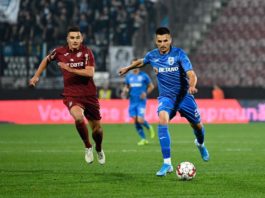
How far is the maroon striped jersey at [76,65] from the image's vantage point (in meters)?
12.1

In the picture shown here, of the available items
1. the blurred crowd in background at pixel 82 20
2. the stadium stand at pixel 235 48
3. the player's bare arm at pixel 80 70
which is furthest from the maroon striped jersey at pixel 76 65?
the stadium stand at pixel 235 48

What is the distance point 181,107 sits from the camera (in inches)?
467

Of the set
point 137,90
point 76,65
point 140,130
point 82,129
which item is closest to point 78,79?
point 76,65

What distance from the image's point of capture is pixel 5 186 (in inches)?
372

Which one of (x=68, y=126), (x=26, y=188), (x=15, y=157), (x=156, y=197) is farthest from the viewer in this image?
(x=68, y=126)

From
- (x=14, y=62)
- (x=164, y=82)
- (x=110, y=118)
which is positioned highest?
(x=164, y=82)

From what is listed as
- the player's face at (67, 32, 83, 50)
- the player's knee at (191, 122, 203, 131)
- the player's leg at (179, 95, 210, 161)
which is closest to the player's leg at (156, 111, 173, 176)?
the player's leg at (179, 95, 210, 161)

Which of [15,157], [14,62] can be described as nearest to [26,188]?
[15,157]

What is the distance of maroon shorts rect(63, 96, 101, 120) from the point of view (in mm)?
12275

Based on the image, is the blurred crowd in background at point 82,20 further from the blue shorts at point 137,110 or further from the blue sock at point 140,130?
the blue sock at point 140,130

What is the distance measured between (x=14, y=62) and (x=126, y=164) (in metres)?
17.1

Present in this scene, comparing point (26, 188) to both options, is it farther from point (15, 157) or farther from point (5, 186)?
point (15, 157)

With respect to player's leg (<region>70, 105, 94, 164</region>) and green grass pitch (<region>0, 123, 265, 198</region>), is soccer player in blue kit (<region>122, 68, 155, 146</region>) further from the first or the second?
player's leg (<region>70, 105, 94, 164</region>)

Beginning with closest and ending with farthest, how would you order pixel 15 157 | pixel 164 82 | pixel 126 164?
pixel 164 82 < pixel 126 164 < pixel 15 157
